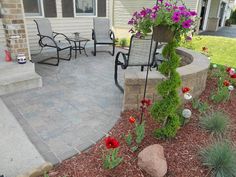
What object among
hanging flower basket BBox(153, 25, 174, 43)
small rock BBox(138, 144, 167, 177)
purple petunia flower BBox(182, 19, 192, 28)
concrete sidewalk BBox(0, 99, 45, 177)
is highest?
purple petunia flower BBox(182, 19, 192, 28)

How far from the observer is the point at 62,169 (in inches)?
79.6

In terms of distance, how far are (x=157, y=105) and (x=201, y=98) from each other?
149cm

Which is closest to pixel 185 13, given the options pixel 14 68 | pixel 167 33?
pixel 167 33

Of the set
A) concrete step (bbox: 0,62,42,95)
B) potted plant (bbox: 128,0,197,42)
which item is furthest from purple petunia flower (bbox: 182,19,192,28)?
concrete step (bbox: 0,62,42,95)

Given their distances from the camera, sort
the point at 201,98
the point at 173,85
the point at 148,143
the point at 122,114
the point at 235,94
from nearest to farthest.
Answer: the point at 173,85 → the point at 148,143 → the point at 122,114 → the point at 201,98 → the point at 235,94

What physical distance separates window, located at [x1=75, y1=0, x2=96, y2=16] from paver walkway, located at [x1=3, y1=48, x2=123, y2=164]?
10.9ft

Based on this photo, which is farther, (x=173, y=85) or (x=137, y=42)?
(x=137, y=42)

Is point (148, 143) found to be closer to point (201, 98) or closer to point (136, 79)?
point (136, 79)

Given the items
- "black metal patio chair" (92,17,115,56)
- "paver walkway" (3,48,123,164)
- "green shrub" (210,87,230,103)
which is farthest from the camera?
"black metal patio chair" (92,17,115,56)

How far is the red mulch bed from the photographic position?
1.98 metres

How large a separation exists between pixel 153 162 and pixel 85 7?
676cm

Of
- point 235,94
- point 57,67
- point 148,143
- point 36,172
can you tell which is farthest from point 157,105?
point 57,67

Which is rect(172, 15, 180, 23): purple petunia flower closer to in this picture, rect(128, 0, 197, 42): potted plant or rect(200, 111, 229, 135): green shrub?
rect(128, 0, 197, 42): potted plant

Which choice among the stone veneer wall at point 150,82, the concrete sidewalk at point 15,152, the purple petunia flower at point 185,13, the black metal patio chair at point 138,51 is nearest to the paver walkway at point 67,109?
the concrete sidewalk at point 15,152
